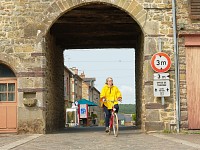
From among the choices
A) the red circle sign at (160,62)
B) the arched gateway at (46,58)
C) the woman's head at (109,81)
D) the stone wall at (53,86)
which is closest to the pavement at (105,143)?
the woman's head at (109,81)

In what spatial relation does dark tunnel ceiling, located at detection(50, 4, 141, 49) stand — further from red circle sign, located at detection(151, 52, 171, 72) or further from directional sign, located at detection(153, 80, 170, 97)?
directional sign, located at detection(153, 80, 170, 97)

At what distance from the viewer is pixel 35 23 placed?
525 inches

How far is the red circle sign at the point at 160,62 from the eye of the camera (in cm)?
1299

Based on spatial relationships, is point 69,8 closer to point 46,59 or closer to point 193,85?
point 46,59

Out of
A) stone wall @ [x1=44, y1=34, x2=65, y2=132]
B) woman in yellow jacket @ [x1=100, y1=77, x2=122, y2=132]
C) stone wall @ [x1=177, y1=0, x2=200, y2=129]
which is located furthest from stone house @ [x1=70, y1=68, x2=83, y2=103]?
woman in yellow jacket @ [x1=100, y1=77, x2=122, y2=132]

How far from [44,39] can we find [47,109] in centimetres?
233

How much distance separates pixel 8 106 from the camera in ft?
44.4

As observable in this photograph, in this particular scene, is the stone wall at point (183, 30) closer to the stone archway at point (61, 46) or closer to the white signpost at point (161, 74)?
the white signpost at point (161, 74)

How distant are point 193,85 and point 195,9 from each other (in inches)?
93.8

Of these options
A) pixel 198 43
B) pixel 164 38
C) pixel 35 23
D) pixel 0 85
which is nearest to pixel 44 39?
pixel 35 23

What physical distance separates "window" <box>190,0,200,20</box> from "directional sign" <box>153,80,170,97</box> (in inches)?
87.4

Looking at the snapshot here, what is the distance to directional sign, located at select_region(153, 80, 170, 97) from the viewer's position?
12.9 meters

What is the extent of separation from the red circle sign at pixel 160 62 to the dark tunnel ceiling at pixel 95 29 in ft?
8.95

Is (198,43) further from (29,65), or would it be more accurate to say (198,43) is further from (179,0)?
(29,65)
